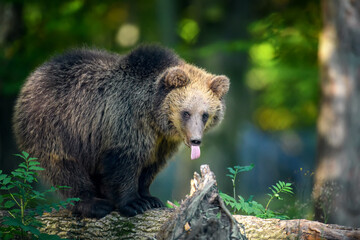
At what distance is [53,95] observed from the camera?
6.48 metres

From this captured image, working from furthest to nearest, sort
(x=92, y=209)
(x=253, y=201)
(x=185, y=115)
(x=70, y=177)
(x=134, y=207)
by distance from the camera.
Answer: (x=185, y=115) → (x=70, y=177) → (x=134, y=207) → (x=92, y=209) → (x=253, y=201)

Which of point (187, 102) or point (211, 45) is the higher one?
point (211, 45)

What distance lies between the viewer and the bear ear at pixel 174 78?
255 inches

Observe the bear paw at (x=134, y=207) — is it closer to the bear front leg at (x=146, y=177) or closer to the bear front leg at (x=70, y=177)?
the bear front leg at (x=70, y=177)

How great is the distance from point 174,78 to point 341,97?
16.2ft

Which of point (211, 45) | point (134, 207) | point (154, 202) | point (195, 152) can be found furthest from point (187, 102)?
point (211, 45)

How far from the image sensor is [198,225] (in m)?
4.57

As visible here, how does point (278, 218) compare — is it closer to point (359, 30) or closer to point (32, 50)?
point (359, 30)

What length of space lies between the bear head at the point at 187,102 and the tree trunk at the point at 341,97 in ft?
13.3

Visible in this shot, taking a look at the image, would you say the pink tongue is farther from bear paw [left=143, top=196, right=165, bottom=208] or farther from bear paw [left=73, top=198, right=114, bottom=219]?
bear paw [left=73, top=198, right=114, bottom=219]

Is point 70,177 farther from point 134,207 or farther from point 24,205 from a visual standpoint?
point 24,205

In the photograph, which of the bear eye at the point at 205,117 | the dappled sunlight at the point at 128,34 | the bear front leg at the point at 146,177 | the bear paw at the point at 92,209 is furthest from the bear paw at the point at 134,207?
the dappled sunlight at the point at 128,34

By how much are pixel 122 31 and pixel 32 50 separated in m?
5.28

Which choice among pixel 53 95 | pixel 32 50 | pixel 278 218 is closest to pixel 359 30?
pixel 278 218
